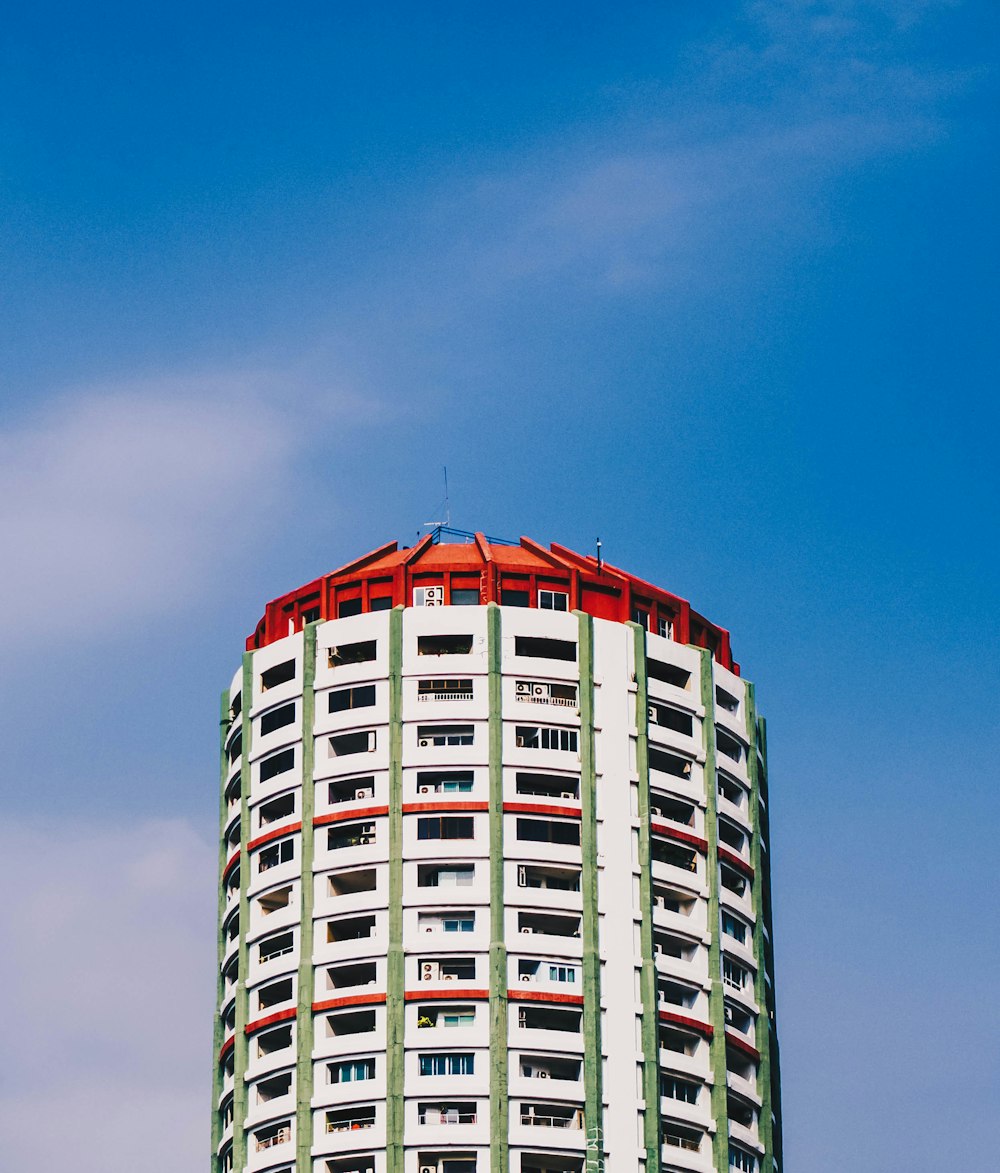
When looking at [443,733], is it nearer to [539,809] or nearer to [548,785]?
[548,785]

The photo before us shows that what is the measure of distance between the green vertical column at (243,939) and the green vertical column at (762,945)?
83.7ft

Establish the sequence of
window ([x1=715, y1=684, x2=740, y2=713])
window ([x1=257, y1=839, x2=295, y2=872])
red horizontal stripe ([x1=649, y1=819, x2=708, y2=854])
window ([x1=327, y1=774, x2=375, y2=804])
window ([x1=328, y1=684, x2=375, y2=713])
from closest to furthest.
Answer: window ([x1=327, y1=774, x2=375, y2=804]), red horizontal stripe ([x1=649, y1=819, x2=708, y2=854]), window ([x1=257, y1=839, x2=295, y2=872]), window ([x1=328, y1=684, x2=375, y2=713]), window ([x1=715, y1=684, x2=740, y2=713])

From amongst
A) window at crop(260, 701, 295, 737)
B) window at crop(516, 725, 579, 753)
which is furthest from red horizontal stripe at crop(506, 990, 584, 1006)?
window at crop(260, 701, 295, 737)

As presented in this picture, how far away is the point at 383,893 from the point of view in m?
146

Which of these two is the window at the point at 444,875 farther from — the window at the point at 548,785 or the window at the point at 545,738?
the window at the point at 545,738

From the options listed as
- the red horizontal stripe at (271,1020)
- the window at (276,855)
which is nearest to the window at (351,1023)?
the red horizontal stripe at (271,1020)

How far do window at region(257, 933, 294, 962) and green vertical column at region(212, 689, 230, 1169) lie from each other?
5167mm

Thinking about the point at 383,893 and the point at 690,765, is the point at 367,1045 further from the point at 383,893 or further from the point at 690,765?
the point at 690,765

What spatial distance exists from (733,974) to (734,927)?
254 cm

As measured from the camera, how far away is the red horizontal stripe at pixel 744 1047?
5861 inches

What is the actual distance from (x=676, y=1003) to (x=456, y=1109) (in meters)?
12.6

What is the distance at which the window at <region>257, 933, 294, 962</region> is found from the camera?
148625 millimetres

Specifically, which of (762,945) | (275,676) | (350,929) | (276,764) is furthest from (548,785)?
(275,676)

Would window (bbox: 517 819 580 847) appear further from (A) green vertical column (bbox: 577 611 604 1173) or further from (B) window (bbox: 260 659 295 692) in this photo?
(B) window (bbox: 260 659 295 692)
